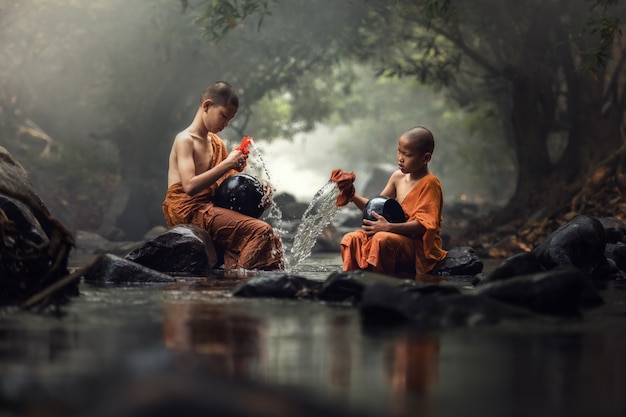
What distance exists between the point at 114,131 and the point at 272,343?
20192 millimetres

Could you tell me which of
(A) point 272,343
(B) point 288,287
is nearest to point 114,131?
(B) point 288,287

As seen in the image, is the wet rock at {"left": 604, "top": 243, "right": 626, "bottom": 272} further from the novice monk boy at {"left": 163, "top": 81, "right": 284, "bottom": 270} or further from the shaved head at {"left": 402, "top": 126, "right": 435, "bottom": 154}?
the novice monk boy at {"left": 163, "top": 81, "right": 284, "bottom": 270}

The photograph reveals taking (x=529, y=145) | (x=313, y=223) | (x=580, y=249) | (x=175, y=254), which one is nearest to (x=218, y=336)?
(x=175, y=254)

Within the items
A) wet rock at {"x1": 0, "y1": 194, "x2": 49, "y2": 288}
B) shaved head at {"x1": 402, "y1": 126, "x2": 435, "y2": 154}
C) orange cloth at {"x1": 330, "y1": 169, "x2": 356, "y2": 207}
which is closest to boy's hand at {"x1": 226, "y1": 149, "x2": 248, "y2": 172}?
orange cloth at {"x1": 330, "y1": 169, "x2": 356, "y2": 207}

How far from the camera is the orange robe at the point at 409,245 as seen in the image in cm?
845

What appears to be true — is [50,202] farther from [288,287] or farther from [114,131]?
[288,287]

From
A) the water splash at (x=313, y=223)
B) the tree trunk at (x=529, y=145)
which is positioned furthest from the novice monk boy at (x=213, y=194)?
the tree trunk at (x=529, y=145)

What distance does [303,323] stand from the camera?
16.9ft

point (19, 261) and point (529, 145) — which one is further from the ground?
point (529, 145)

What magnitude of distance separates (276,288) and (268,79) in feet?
59.0

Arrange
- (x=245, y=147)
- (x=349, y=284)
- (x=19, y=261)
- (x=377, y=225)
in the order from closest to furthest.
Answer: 1. (x=19, y=261)
2. (x=349, y=284)
3. (x=377, y=225)
4. (x=245, y=147)

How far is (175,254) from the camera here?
8727 millimetres

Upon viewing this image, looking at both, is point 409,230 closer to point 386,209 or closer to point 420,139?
point 386,209

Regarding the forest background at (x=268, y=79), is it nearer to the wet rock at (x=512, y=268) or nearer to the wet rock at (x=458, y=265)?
the wet rock at (x=458, y=265)
